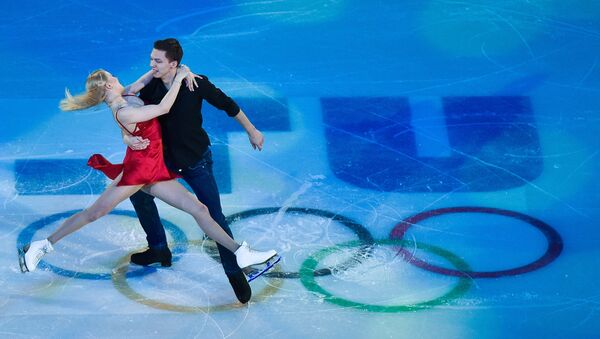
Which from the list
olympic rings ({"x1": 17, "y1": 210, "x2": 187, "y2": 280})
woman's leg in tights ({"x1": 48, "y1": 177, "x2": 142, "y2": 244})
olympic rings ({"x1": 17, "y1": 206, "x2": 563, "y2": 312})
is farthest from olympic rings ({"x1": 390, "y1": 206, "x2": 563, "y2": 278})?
woman's leg in tights ({"x1": 48, "y1": 177, "x2": 142, "y2": 244})

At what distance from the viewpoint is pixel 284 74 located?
927cm

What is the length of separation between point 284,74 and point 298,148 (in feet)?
3.92

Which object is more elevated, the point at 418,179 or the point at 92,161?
the point at 92,161

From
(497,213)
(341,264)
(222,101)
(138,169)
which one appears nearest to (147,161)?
(138,169)

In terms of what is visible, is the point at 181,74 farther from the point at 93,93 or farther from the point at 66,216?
the point at 66,216

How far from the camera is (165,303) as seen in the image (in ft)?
20.7

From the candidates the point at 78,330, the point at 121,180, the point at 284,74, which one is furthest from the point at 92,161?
the point at 284,74

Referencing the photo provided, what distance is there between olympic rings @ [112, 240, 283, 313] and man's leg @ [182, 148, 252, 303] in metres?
0.13

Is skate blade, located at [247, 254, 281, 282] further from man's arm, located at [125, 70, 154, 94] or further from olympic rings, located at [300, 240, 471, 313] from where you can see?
man's arm, located at [125, 70, 154, 94]

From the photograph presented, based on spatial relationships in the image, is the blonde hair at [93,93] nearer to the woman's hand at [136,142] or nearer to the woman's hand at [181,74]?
the woman's hand at [136,142]

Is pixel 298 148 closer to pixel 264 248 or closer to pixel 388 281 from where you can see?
pixel 264 248

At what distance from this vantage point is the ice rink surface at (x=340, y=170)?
6.25m

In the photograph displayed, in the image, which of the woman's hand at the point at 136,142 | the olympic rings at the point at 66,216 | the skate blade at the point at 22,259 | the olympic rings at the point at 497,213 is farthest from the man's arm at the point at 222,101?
the skate blade at the point at 22,259

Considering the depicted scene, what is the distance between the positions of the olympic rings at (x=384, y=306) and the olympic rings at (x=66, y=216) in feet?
3.08
